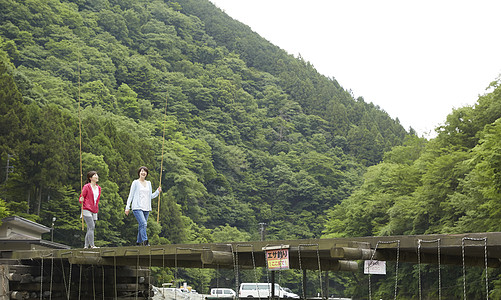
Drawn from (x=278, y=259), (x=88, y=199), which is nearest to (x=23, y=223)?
(x=88, y=199)

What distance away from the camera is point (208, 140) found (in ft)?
327

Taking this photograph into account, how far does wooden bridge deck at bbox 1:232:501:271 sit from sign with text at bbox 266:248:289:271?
10 centimetres

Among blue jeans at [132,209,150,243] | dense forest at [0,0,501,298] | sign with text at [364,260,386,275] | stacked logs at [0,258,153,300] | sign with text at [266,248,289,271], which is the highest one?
dense forest at [0,0,501,298]

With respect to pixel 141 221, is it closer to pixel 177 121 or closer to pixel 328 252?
pixel 328 252

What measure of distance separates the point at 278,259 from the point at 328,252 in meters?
0.74

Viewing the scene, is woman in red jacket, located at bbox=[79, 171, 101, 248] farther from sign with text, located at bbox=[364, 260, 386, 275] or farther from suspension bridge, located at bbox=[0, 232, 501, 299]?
sign with text, located at bbox=[364, 260, 386, 275]

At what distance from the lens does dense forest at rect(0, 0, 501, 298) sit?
39781 millimetres

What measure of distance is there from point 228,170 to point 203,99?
1742cm

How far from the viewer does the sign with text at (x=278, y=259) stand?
948 cm

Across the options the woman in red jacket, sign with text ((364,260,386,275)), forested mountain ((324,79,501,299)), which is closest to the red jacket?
the woman in red jacket

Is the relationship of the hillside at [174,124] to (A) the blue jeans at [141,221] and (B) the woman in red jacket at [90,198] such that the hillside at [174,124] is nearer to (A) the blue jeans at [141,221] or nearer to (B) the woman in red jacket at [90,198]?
(B) the woman in red jacket at [90,198]

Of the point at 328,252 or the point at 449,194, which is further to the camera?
the point at 449,194

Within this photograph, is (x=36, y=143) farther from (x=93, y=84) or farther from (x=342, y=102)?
(x=342, y=102)

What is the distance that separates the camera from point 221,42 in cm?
14638
